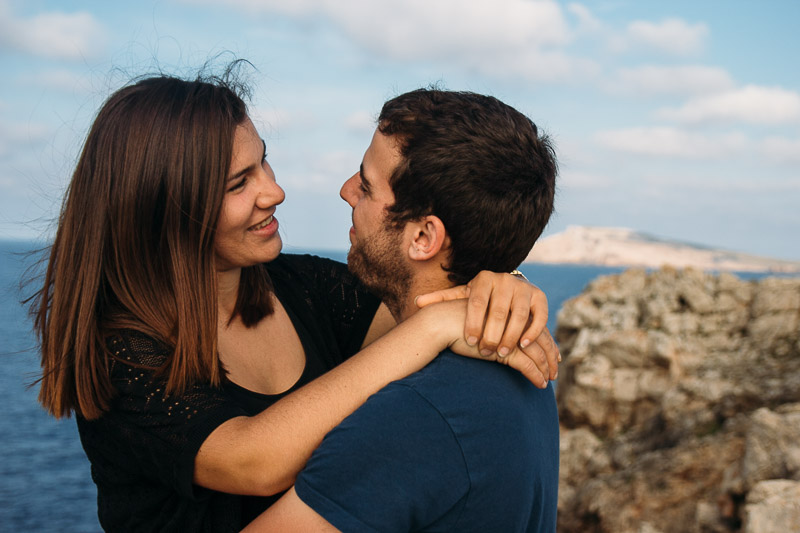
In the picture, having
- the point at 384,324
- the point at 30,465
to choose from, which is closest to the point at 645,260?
the point at 30,465

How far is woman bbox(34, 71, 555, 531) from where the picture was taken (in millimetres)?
2270

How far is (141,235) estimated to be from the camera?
273cm

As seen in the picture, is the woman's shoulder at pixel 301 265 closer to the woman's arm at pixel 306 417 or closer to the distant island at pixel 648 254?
the woman's arm at pixel 306 417

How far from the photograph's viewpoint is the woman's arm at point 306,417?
85.7 inches

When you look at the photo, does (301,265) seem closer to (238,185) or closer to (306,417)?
(238,185)

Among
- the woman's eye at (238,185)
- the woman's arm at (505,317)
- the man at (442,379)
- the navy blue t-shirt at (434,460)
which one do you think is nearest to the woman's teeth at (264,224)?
the woman's eye at (238,185)

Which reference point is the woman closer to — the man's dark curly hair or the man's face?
the man's dark curly hair

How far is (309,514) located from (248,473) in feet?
1.20

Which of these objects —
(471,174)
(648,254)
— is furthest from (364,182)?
(648,254)

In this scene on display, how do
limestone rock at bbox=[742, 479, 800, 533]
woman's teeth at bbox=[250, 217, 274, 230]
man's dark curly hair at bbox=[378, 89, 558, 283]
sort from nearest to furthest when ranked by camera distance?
man's dark curly hair at bbox=[378, 89, 558, 283] → woman's teeth at bbox=[250, 217, 274, 230] → limestone rock at bbox=[742, 479, 800, 533]

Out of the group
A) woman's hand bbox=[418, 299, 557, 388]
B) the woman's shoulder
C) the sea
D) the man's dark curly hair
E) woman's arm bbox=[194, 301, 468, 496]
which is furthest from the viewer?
the sea

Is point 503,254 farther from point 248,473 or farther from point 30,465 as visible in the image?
point 30,465

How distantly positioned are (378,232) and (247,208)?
→ 0.61 meters

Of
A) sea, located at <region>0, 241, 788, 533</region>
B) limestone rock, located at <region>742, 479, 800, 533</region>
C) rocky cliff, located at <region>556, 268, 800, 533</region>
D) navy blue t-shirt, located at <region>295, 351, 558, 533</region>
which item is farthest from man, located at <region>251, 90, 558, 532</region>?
sea, located at <region>0, 241, 788, 533</region>
